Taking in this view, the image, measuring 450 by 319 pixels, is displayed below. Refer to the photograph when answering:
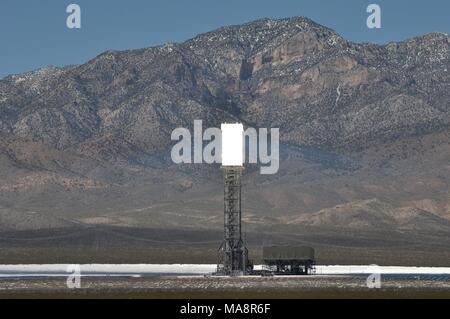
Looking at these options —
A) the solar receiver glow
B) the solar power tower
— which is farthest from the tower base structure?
the solar receiver glow

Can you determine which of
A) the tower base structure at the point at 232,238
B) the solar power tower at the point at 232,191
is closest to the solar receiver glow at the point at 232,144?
the solar power tower at the point at 232,191

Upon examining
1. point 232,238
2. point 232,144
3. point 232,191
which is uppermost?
point 232,144

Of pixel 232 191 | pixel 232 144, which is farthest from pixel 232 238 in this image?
pixel 232 144

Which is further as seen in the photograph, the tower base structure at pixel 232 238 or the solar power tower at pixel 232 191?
the tower base structure at pixel 232 238

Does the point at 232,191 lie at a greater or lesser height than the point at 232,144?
lesser

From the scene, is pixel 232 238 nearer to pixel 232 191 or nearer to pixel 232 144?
pixel 232 191

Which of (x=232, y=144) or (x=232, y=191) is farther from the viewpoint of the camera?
(x=232, y=191)

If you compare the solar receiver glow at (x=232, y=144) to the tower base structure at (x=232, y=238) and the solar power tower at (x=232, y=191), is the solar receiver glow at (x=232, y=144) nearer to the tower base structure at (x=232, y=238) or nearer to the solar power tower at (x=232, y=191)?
the solar power tower at (x=232, y=191)
